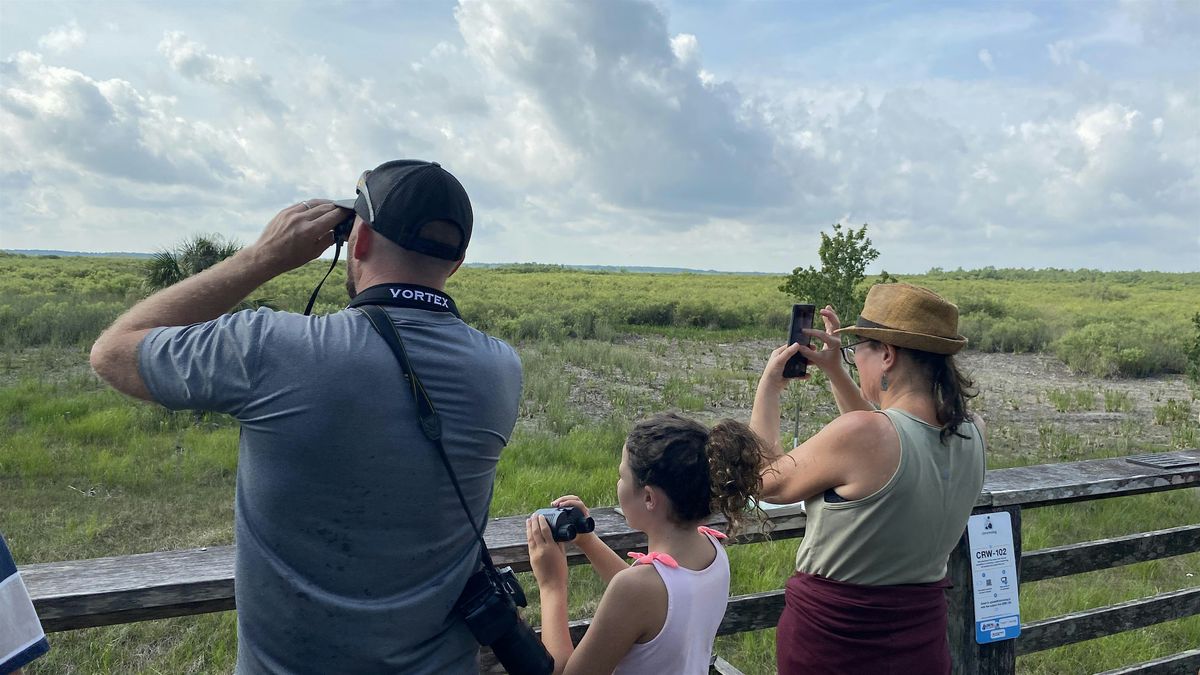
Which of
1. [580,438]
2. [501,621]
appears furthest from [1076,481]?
[580,438]

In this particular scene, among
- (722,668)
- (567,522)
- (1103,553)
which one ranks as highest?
(567,522)

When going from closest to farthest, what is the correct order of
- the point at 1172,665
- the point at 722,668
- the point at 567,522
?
the point at 567,522, the point at 722,668, the point at 1172,665

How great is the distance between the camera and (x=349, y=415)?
5.13 ft

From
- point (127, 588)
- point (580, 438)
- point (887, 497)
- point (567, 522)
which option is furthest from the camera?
point (580, 438)

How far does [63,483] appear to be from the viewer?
8109mm

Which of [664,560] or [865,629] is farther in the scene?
[865,629]

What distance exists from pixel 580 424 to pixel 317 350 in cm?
1007

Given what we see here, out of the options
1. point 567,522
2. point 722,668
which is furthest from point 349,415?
point 722,668

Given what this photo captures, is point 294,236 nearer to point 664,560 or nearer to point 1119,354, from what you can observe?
point 664,560

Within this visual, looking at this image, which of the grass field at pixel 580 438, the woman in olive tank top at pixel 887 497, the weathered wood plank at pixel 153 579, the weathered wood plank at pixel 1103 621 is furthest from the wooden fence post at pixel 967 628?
the grass field at pixel 580 438

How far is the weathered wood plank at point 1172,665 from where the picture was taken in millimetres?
4129

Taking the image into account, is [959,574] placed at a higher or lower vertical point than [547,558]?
lower

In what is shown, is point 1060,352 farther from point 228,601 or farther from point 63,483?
point 228,601

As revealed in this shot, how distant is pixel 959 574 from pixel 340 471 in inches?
106
